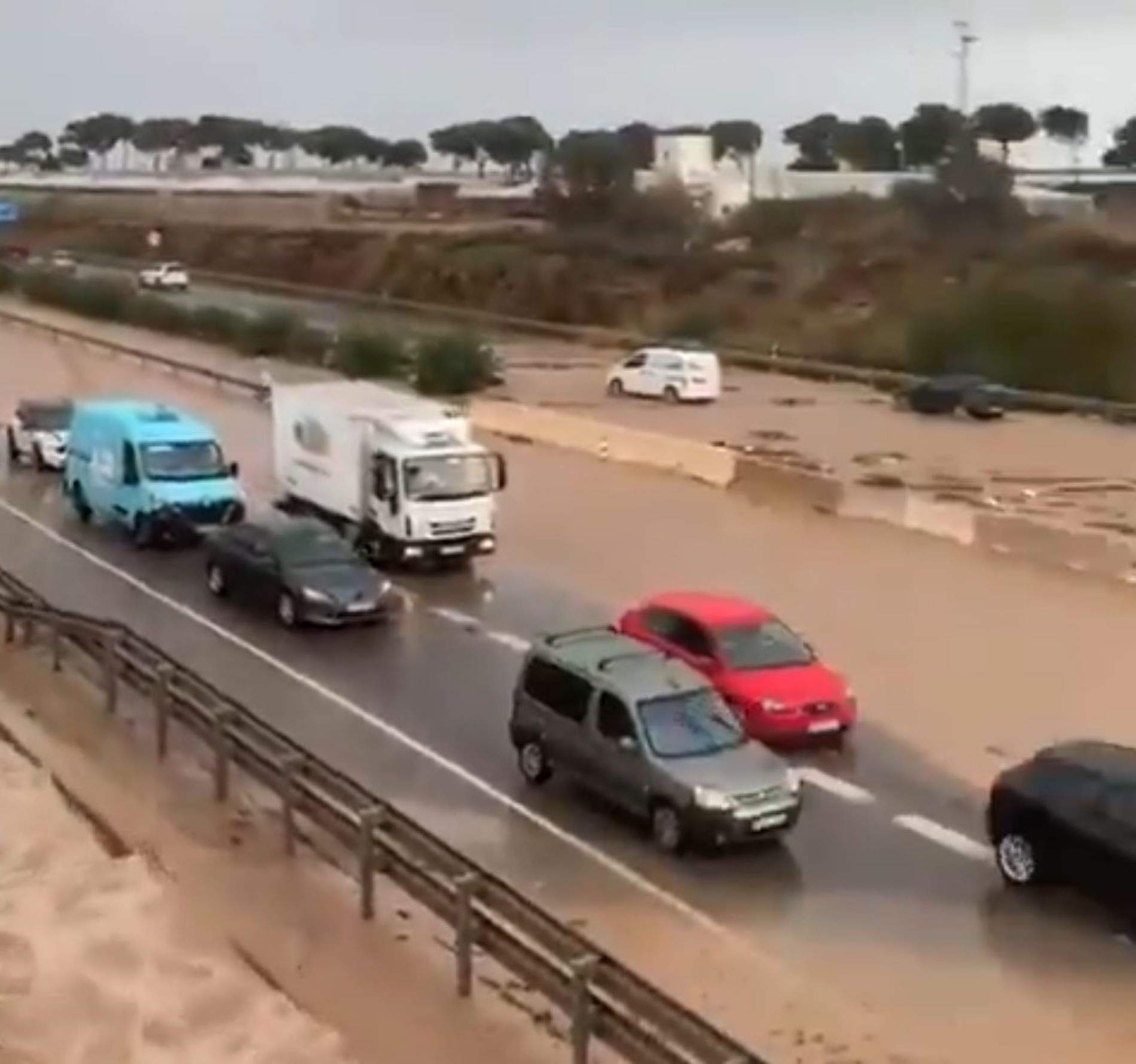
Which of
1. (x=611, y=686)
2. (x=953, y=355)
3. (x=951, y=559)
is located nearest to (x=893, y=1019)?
(x=611, y=686)

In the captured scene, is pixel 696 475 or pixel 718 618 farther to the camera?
pixel 696 475

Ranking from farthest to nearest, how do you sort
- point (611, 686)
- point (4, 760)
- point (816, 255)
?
point (816, 255) → point (4, 760) → point (611, 686)

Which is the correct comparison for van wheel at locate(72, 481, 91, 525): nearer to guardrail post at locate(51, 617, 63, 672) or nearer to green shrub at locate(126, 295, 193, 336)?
guardrail post at locate(51, 617, 63, 672)

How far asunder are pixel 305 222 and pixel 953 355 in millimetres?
84951

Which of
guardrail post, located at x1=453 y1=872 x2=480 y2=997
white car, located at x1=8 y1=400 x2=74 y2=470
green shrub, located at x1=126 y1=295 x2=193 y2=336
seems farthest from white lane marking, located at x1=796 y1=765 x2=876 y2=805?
green shrub, located at x1=126 y1=295 x2=193 y2=336

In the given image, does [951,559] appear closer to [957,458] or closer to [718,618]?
[718,618]

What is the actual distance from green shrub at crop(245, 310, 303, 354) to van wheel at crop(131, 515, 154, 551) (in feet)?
108

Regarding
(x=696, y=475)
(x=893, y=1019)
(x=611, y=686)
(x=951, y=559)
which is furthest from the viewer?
(x=696, y=475)

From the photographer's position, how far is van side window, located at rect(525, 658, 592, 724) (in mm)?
17797

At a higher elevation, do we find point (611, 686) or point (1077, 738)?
point (611, 686)

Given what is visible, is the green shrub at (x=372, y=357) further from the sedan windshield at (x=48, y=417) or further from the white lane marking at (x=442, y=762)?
the white lane marking at (x=442, y=762)

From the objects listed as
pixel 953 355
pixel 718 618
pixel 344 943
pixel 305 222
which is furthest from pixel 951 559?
pixel 305 222

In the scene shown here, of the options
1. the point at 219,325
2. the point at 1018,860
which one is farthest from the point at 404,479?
the point at 219,325

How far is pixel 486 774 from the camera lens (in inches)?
745
